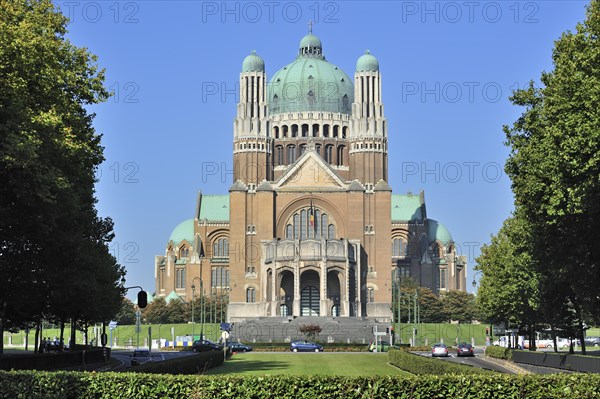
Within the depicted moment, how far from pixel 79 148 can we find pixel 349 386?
58.7ft

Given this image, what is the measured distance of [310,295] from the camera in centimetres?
11869

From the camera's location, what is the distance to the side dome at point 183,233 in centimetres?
15875

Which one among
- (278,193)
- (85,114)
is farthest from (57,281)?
(278,193)

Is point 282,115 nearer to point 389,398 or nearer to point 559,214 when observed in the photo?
point 559,214

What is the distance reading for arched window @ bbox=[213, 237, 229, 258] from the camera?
489ft

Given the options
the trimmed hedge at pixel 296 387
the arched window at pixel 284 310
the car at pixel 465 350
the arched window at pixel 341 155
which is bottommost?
the trimmed hedge at pixel 296 387

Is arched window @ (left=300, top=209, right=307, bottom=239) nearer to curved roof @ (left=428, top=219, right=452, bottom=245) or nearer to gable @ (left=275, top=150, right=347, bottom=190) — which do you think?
gable @ (left=275, top=150, right=347, bottom=190)

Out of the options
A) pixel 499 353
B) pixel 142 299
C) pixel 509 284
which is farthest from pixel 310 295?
pixel 142 299

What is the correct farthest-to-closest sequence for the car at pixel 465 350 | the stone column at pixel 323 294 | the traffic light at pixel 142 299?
the stone column at pixel 323 294
the car at pixel 465 350
the traffic light at pixel 142 299

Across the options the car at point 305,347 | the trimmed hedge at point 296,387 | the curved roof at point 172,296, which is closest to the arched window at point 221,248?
the curved roof at point 172,296

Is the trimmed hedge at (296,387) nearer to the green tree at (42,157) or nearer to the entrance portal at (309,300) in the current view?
the green tree at (42,157)

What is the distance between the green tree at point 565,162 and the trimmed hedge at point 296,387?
12137mm

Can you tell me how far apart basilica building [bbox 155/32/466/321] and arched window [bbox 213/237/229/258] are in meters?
0.56

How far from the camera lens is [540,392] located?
81.3 feet
